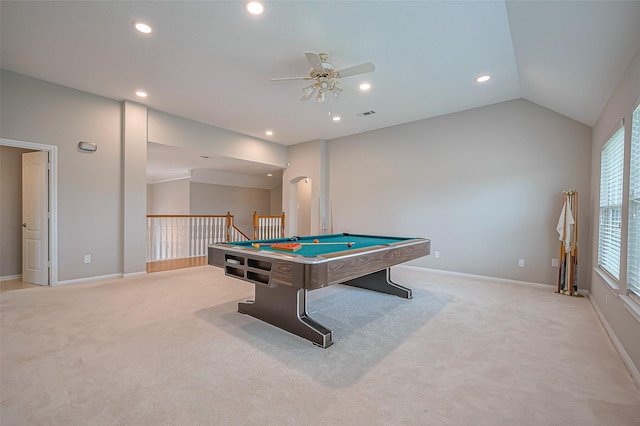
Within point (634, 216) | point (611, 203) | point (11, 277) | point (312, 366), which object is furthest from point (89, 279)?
point (611, 203)

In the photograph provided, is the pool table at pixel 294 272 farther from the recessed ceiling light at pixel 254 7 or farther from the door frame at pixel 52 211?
the door frame at pixel 52 211

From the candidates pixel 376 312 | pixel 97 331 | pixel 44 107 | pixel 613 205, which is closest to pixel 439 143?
pixel 613 205

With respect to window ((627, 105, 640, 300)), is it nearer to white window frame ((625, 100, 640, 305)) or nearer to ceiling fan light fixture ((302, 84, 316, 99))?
white window frame ((625, 100, 640, 305))

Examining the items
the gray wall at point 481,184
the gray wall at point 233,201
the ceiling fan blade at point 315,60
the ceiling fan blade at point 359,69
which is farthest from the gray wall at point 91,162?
the gray wall at point 233,201

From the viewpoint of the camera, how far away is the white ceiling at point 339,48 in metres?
2.36

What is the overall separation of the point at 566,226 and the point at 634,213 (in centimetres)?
185

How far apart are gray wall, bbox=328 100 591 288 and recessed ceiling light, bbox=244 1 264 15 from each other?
12.5 feet

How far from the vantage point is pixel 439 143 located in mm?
5129

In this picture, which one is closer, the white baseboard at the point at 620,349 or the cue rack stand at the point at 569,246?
the white baseboard at the point at 620,349

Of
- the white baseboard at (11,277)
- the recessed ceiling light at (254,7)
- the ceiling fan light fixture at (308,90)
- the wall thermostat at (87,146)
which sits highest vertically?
the recessed ceiling light at (254,7)

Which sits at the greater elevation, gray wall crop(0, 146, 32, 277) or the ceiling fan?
the ceiling fan

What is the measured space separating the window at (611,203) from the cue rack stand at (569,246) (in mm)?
463

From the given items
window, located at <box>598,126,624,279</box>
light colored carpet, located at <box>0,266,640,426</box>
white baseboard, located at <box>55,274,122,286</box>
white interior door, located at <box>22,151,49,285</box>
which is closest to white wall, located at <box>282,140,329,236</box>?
light colored carpet, located at <box>0,266,640,426</box>

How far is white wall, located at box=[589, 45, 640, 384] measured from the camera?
1961 millimetres
